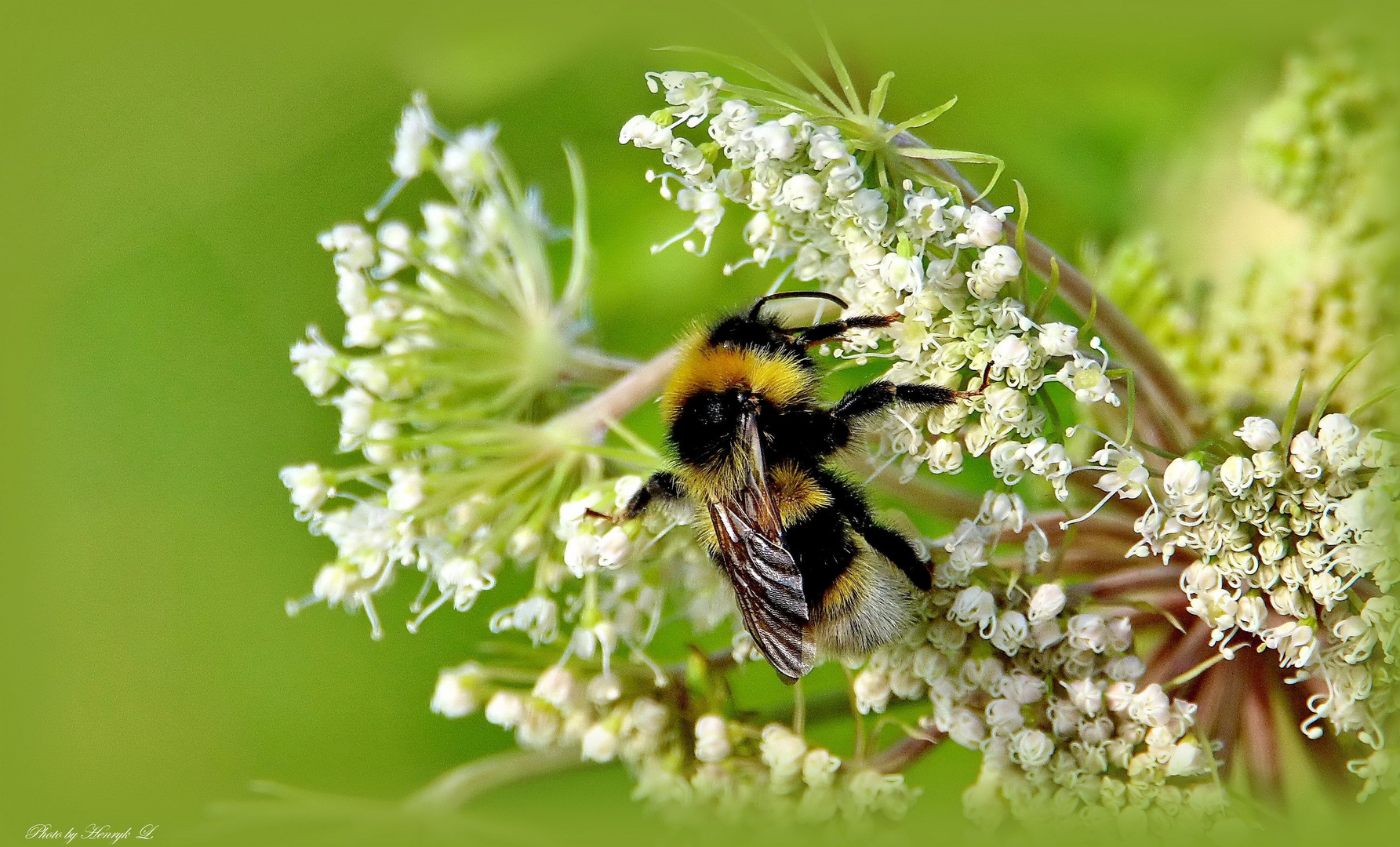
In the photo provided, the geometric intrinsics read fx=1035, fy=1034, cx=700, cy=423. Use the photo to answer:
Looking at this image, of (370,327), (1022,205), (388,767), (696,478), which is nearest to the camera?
(1022,205)

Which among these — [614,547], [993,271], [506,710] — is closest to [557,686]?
[506,710]

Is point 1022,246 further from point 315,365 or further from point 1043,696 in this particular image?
point 315,365

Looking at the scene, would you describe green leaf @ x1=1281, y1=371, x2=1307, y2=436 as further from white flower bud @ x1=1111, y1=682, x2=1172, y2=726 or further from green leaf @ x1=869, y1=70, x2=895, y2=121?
green leaf @ x1=869, y1=70, x2=895, y2=121

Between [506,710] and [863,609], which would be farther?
[506,710]

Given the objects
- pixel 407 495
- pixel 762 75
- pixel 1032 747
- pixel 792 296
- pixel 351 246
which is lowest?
pixel 1032 747

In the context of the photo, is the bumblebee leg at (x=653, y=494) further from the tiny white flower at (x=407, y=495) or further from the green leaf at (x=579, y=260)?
the green leaf at (x=579, y=260)

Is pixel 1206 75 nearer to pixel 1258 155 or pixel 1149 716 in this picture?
pixel 1258 155

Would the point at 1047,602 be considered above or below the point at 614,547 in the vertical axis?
below

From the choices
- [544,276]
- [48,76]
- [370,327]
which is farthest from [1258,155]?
[48,76]
